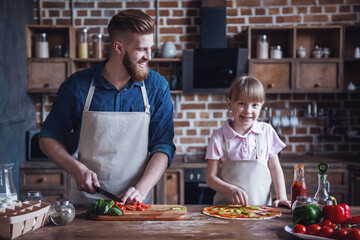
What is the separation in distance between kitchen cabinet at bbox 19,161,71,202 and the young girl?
1739mm

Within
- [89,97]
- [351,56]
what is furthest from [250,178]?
[351,56]

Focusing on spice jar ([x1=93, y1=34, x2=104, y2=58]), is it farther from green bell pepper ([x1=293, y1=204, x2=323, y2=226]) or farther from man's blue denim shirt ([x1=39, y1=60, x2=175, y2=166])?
green bell pepper ([x1=293, y1=204, x2=323, y2=226])

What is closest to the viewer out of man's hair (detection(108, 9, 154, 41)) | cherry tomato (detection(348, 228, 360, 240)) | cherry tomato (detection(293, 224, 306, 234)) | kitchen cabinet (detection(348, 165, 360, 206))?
cherry tomato (detection(348, 228, 360, 240))

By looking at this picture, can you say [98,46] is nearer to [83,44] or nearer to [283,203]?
[83,44]

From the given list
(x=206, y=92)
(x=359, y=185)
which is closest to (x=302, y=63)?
(x=206, y=92)

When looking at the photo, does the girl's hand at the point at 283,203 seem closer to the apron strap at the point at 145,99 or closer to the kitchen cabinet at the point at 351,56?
the apron strap at the point at 145,99

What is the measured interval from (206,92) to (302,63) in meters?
0.92

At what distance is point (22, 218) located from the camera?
Answer: 4.19 ft

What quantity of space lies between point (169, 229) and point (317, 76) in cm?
265

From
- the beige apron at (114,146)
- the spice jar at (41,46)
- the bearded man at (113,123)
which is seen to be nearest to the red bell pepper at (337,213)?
the bearded man at (113,123)

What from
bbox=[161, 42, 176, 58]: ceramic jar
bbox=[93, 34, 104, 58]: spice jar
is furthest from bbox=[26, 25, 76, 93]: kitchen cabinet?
bbox=[161, 42, 176, 58]: ceramic jar

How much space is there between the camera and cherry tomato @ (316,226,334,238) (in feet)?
4.02

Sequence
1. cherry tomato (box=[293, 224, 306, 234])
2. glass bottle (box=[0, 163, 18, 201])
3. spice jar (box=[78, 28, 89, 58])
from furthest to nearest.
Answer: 1. spice jar (box=[78, 28, 89, 58])
2. glass bottle (box=[0, 163, 18, 201])
3. cherry tomato (box=[293, 224, 306, 234])

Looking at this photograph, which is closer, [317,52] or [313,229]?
[313,229]
